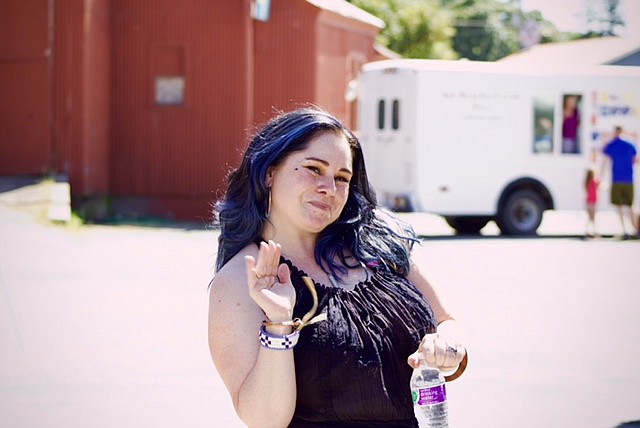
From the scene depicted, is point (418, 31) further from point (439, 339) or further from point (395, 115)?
point (439, 339)

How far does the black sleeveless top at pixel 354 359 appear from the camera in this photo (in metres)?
3.01

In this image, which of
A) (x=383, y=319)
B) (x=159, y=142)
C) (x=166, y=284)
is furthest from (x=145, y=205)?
(x=383, y=319)

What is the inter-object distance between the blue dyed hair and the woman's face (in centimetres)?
3

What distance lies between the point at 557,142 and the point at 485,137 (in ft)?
4.75

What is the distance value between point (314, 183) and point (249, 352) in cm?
56

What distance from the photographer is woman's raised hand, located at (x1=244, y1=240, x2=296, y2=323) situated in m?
2.84

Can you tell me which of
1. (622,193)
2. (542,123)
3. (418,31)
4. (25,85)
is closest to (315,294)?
(622,193)

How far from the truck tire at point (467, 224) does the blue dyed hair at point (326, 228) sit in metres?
16.3

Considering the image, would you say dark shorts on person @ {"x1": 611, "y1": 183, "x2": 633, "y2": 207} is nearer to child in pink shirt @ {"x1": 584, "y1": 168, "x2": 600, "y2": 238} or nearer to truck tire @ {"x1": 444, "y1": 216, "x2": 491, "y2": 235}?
child in pink shirt @ {"x1": 584, "y1": 168, "x2": 600, "y2": 238}

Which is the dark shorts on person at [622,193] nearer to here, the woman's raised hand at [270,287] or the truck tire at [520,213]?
the truck tire at [520,213]

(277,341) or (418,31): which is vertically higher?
(418,31)

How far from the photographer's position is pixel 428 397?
3027 mm

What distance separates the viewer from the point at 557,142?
19406mm

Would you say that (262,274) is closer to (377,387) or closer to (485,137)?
(377,387)
